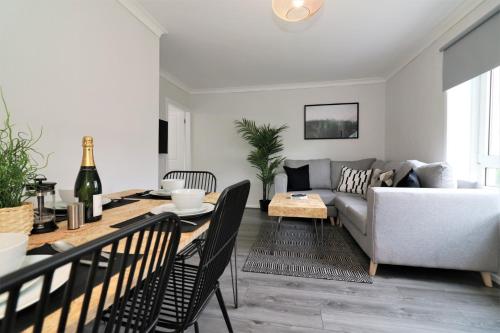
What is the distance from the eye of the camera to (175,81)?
398 centimetres

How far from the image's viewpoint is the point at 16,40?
125 cm

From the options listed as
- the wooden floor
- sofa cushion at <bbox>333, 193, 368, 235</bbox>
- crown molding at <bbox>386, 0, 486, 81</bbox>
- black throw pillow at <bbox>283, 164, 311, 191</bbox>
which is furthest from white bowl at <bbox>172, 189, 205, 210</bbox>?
black throw pillow at <bbox>283, 164, 311, 191</bbox>

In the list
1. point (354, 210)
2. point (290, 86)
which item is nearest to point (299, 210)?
point (354, 210)

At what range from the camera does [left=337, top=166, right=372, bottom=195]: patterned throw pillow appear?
329cm

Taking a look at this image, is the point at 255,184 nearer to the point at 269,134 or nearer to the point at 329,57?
the point at 269,134

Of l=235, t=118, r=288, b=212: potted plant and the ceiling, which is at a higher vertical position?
the ceiling

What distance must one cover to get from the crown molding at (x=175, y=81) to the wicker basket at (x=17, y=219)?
340 cm

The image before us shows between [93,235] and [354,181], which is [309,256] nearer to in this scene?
[354,181]

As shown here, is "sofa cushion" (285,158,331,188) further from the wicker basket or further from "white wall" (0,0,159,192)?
the wicker basket

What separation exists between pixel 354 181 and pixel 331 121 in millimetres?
1272

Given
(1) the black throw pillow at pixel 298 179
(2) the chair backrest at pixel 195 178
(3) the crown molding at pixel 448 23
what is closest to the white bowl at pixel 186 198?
(2) the chair backrest at pixel 195 178

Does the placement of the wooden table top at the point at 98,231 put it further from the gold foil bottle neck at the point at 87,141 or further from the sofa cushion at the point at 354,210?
the sofa cushion at the point at 354,210

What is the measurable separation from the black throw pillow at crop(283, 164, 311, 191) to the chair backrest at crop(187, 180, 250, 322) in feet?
9.45

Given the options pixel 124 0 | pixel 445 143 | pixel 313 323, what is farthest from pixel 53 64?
pixel 445 143
